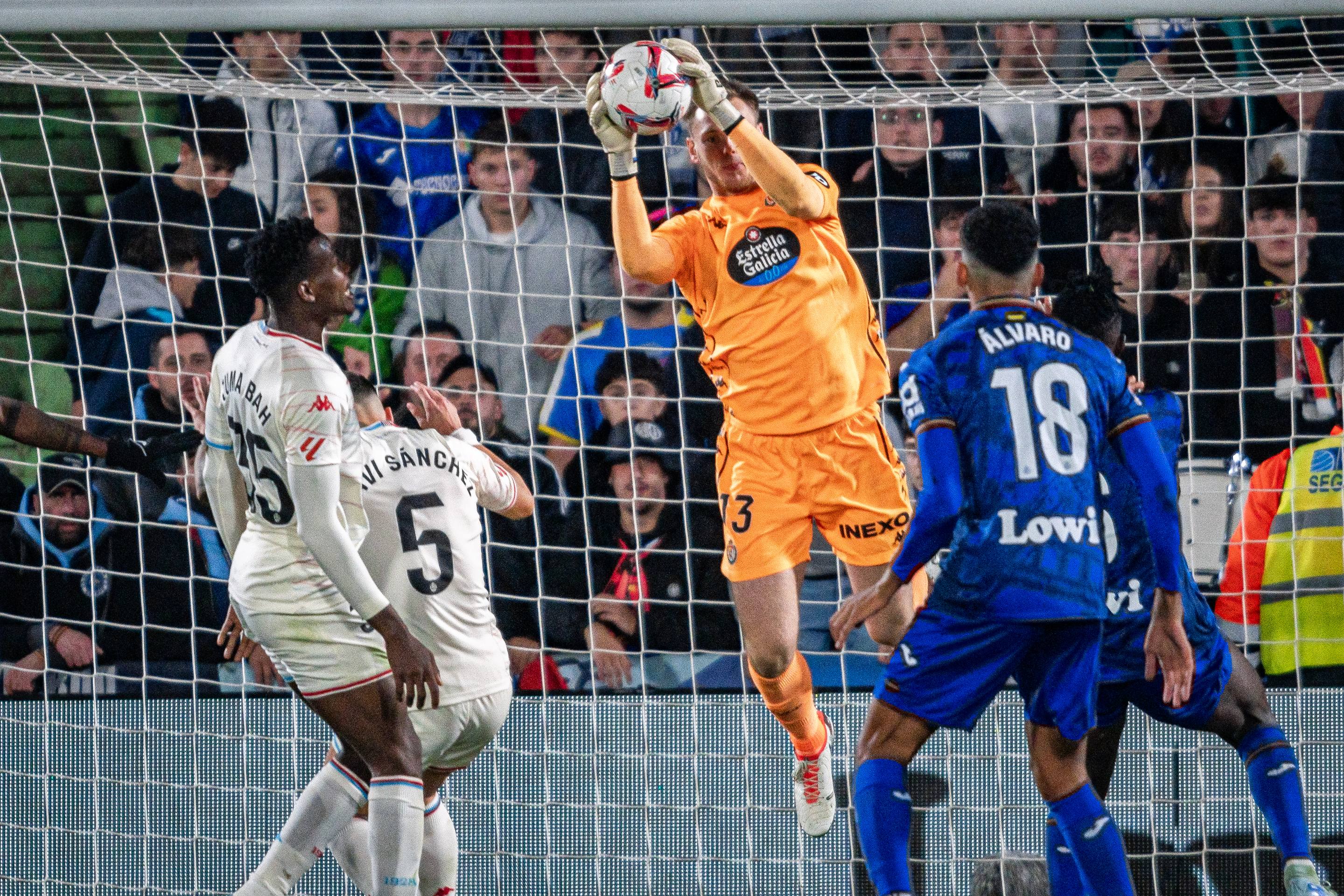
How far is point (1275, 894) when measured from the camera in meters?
4.67

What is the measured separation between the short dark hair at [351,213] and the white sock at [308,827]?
2.69 metres

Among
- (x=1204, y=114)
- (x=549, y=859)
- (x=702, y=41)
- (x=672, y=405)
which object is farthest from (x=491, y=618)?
(x=1204, y=114)

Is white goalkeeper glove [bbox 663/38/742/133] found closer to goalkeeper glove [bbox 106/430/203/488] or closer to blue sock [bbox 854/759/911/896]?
blue sock [bbox 854/759/911/896]

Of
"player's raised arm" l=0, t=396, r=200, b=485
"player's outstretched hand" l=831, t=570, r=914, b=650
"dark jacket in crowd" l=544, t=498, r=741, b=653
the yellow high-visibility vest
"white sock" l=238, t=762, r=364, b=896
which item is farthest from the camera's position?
"dark jacket in crowd" l=544, t=498, r=741, b=653

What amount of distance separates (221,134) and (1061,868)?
172 inches

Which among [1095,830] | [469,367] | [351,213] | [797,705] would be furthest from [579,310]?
[1095,830]

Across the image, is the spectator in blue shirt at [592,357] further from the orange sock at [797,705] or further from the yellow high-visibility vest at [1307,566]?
the yellow high-visibility vest at [1307,566]

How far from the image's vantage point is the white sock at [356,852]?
382 cm

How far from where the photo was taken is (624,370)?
5.68m

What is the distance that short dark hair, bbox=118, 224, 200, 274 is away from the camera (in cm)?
577

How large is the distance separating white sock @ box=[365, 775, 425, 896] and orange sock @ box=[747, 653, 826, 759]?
0.96 m

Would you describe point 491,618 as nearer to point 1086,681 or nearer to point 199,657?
point 1086,681

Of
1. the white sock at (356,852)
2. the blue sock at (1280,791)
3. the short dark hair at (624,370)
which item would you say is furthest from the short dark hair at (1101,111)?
the white sock at (356,852)

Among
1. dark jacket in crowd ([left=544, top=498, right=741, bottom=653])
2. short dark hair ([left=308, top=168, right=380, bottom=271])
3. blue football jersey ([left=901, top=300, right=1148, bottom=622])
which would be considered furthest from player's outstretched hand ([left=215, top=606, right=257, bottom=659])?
short dark hair ([left=308, top=168, right=380, bottom=271])
